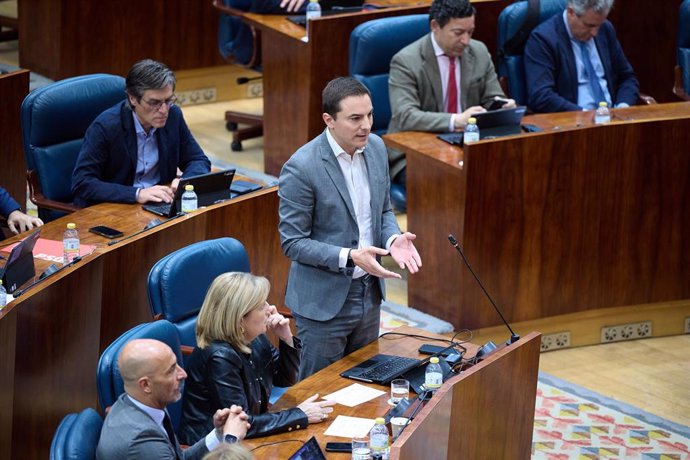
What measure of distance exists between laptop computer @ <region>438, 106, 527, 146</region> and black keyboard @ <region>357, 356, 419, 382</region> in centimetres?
166

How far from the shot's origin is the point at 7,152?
5.79m

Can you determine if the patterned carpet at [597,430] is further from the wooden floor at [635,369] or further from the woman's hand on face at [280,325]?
the woman's hand on face at [280,325]

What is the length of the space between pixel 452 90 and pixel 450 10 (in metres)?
0.42

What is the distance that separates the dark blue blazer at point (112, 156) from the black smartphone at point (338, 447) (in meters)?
1.93

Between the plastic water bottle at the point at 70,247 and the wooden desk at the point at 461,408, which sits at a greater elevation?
the plastic water bottle at the point at 70,247

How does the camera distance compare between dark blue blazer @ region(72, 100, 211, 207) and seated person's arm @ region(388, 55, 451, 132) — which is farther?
seated person's arm @ region(388, 55, 451, 132)

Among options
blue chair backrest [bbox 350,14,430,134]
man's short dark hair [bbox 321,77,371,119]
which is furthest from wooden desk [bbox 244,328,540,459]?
blue chair backrest [bbox 350,14,430,134]

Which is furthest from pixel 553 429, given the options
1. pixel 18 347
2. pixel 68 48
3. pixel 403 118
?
pixel 68 48

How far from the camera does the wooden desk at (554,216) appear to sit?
5.31 metres

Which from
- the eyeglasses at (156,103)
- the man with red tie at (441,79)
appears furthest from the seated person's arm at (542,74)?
the eyeglasses at (156,103)

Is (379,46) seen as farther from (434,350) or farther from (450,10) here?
(434,350)

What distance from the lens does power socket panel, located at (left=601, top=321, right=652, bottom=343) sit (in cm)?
578

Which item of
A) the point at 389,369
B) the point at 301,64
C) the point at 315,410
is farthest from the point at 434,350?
the point at 301,64

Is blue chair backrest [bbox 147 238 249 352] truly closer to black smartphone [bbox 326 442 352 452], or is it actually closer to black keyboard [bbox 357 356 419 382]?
black keyboard [bbox 357 356 419 382]
